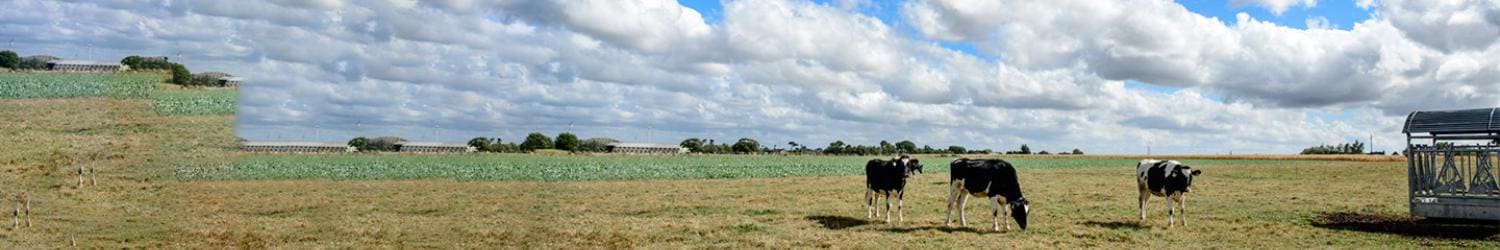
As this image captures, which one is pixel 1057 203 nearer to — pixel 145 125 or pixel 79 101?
pixel 145 125

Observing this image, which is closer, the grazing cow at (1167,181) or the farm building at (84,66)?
the grazing cow at (1167,181)

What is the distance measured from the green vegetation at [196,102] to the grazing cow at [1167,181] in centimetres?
2697

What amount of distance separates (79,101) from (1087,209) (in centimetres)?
3609

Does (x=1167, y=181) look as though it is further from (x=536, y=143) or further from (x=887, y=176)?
(x=536, y=143)

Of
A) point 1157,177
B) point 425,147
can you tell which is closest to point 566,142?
point 425,147

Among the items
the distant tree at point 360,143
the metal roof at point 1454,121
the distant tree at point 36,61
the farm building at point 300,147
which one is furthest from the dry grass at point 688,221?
the distant tree at point 360,143

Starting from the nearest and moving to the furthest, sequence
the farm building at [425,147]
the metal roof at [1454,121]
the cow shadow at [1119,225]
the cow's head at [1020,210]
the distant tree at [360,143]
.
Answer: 1. the cow's head at [1020,210]
2. the metal roof at [1454,121]
3. the cow shadow at [1119,225]
4. the distant tree at [360,143]
5. the farm building at [425,147]

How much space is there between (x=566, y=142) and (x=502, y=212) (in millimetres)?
79215

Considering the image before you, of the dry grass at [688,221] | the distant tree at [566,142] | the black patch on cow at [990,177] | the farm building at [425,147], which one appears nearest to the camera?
the dry grass at [688,221]

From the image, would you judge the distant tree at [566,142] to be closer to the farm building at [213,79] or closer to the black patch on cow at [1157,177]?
the farm building at [213,79]

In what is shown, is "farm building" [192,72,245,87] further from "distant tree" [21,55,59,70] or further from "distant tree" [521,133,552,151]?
"distant tree" [521,133,552,151]

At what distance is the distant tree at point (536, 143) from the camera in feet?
316

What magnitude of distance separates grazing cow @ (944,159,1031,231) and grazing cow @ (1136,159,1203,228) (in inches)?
142

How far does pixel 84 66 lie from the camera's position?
4494cm
